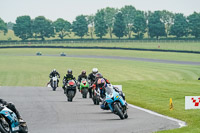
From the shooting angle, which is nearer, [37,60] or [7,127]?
[7,127]

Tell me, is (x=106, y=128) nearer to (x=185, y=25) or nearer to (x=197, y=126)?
(x=197, y=126)

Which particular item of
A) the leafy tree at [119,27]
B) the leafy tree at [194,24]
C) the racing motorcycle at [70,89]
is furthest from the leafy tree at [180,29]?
the racing motorcycle at [70,89]

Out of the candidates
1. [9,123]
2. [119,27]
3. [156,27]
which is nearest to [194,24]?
[156,27]

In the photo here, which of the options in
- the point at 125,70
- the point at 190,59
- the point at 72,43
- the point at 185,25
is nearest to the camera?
the point at 125,70

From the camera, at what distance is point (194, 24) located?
182 meters

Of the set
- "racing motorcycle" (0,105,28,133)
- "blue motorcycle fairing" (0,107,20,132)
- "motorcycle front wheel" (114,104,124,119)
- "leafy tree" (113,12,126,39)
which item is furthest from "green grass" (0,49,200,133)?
"leafy tree" (113,12,126,39)

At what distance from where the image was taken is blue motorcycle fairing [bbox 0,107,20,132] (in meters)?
12.8

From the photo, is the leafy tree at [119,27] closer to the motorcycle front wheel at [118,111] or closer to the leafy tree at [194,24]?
the leafy tree at [194,24]

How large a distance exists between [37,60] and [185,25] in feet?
338

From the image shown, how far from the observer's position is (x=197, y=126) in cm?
1555

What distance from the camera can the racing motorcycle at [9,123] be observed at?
495 inches

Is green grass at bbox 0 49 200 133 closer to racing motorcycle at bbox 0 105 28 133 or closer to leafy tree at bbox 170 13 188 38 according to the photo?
racing motorcycle at bbox 0 105 28 133

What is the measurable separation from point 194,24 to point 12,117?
173 meters

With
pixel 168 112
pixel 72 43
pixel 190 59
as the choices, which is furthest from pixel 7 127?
pixel 72 43
